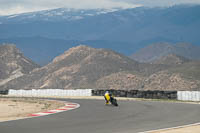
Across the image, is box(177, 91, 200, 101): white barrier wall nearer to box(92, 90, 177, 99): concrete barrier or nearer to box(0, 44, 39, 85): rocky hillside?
box(92, 90, 177, 99): concrete barrier

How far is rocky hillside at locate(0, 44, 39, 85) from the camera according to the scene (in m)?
139

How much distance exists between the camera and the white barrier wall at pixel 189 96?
35875mm

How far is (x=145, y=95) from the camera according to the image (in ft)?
136

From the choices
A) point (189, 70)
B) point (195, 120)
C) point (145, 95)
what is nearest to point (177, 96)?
point (145, 95)

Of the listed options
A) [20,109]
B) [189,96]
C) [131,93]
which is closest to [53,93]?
[131,93]

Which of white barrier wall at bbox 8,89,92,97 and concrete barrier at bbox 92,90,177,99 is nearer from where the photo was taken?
concrete barrier at bbox 92,90,177,99

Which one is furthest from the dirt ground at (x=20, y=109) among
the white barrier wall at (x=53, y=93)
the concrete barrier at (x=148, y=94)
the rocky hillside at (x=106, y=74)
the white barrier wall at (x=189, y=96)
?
the rocky hillside at (x=106, y=74)

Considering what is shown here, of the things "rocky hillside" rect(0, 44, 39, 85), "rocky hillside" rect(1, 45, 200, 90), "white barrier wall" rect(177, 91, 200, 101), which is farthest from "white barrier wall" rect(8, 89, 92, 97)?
"rocky hillside" rect(0, 44, 39, 85)

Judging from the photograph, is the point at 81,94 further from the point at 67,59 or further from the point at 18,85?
the point at 67,59

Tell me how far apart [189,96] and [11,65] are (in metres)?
114

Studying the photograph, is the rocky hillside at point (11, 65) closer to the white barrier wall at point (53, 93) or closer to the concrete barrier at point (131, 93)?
the white barrier wall at point (53, 93)

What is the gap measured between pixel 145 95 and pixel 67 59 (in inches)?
3779

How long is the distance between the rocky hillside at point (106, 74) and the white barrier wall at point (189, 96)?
49510mm

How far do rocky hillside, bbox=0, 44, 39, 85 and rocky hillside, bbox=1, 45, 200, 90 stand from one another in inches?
266
